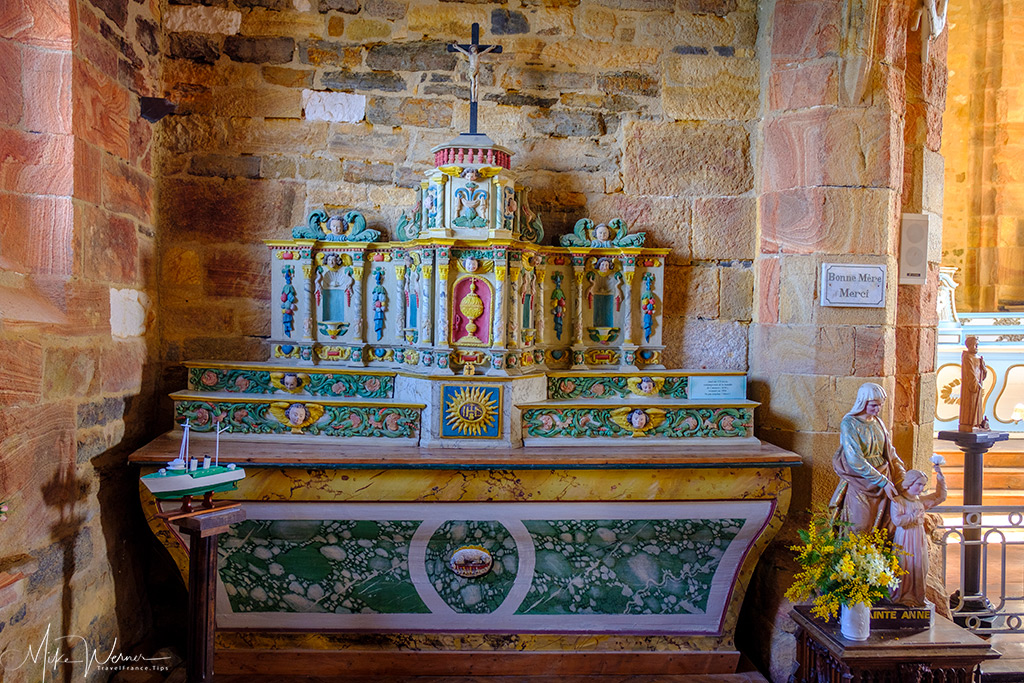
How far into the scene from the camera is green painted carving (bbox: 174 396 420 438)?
11.0 feet

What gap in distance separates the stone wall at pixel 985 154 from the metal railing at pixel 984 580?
4.49m

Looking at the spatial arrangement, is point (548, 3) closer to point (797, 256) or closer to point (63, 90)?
point (797, 256)

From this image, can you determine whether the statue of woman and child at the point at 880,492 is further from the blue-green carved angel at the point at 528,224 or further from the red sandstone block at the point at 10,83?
the red sandstone block at the point at 10,83

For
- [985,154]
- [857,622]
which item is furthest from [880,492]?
[985,154]

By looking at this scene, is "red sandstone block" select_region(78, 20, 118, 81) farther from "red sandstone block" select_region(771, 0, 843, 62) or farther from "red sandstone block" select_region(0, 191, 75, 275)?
"red sandstone block" select_region(771, 0, 843, 62)

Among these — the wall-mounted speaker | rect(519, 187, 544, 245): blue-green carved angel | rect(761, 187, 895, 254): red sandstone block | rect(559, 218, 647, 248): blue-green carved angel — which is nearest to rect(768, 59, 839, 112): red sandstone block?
rect(761, 187, 895, 254): red sandstone block

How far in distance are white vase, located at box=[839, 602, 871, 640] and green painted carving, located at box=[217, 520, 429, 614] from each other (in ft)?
6.39

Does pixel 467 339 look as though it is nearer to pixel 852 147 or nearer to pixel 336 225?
pixel 336 225

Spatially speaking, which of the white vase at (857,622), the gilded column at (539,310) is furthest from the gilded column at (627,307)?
the white vase at (857,622)

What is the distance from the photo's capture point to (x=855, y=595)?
2.73 metres

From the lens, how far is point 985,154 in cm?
777

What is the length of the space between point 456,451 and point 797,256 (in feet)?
6.94

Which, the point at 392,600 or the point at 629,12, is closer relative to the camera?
the point at 392,600

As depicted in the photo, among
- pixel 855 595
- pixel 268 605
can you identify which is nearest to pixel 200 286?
pixel 268 605
